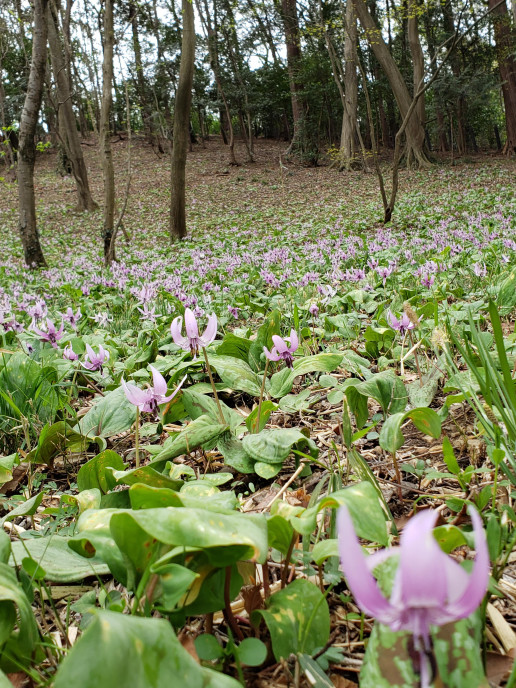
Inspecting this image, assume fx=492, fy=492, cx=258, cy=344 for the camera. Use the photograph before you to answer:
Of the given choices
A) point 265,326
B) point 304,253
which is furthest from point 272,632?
point 304,253

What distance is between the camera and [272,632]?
0.76 meters

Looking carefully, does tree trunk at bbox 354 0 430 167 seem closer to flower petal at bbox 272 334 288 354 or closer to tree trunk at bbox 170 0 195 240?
tree trunk at bbox 170 0 195 240

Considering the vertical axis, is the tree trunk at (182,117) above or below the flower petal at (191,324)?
above

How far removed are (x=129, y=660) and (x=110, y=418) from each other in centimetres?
139

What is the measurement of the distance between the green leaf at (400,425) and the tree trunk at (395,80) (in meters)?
10.7

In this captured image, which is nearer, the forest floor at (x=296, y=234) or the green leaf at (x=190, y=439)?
the forest floor at (x=296, y=234)

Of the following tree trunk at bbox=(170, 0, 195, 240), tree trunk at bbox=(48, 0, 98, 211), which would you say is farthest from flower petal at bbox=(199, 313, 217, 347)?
tree trunk at bbox=(48, 0, 98, 211)

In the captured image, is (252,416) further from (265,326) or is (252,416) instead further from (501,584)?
(501,584)

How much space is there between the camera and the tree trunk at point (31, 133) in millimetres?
8352

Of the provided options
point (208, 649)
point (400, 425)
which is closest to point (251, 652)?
point (208, 649)

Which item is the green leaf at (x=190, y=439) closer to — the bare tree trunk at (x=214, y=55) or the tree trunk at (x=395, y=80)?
the tree trunk at (x=395, y=80)

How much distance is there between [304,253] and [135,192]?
15.2 meters

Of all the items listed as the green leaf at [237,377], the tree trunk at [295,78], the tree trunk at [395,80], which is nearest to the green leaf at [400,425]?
the green leaf at [237,377]

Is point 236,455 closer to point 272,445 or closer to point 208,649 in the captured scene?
point 272,445
